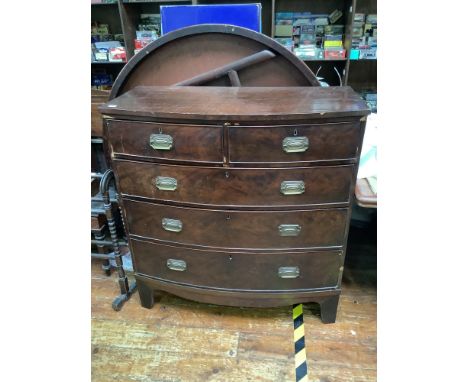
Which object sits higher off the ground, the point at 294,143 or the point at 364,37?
the point at 364,37

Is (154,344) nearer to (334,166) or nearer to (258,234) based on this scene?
(258,234)

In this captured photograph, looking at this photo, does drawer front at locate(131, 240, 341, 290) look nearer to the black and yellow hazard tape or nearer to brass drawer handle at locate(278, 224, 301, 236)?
brass drawer handle at locate(278, 224, 301, 236)

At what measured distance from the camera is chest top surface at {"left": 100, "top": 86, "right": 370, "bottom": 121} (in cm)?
118

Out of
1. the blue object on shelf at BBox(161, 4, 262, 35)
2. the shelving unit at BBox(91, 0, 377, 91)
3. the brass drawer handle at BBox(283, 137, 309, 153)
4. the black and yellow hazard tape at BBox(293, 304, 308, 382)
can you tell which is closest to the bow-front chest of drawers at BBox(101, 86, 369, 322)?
the brass drawer handle at BBox(283, 137, 309, 153)

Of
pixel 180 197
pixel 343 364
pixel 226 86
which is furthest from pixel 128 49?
pixel 343 364

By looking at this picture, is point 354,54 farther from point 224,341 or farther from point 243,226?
point 224,341

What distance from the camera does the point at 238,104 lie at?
132 cm

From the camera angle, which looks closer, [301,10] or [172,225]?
[172,225]

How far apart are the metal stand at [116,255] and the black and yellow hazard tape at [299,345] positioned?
3.10 ft

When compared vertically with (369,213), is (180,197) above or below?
above

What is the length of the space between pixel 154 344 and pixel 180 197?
778 millimetres

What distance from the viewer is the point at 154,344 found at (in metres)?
1.62

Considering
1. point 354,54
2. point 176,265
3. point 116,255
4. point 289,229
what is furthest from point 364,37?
point 116,255

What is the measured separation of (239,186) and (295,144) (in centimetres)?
28
